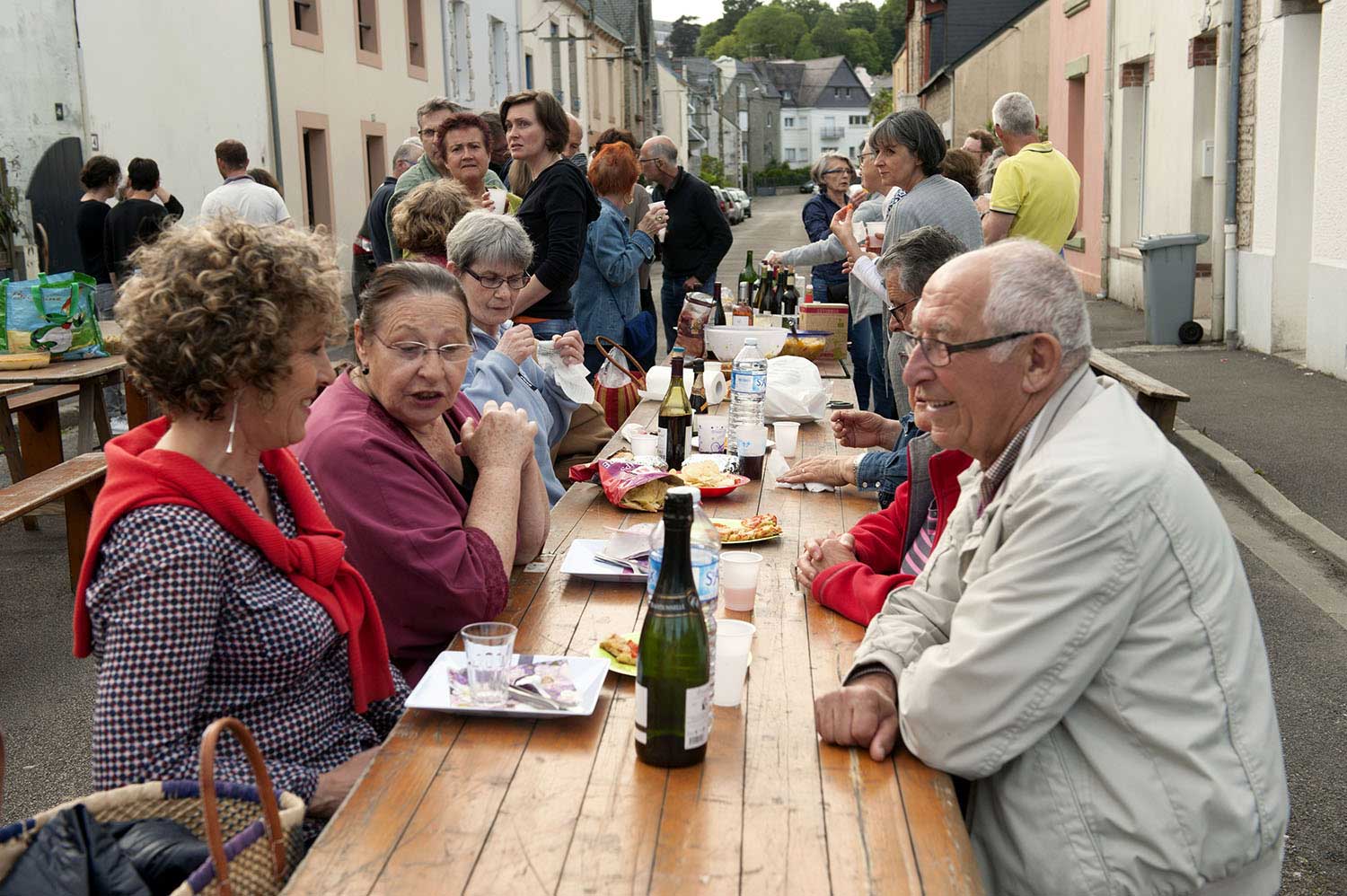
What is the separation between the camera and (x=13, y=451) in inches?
273

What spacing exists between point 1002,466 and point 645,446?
2.10 m

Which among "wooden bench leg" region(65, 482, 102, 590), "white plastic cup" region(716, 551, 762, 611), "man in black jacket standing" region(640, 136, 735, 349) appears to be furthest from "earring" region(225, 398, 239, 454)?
"man in black jacket standing" region(640, 136, 735, 349)

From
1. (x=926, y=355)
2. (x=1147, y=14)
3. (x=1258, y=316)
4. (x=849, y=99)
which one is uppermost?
(x=849, y=99)

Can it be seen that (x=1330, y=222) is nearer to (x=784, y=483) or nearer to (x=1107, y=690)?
(x=784, y=483)

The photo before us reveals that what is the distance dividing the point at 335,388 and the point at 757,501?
1.39 m

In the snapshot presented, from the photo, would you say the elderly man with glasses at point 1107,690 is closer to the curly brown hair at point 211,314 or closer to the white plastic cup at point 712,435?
the curly brown hair at point 211,314

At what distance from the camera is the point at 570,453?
531 cm

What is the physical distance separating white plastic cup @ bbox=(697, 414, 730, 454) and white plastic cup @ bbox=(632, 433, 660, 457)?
20 cm

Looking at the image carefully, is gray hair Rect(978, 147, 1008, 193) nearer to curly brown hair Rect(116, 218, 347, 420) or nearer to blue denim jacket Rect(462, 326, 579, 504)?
blue denim jacket Rect(462, 326, 579, 504)

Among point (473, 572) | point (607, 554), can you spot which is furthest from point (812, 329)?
point (473, 572)

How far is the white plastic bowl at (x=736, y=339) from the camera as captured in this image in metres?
6.79

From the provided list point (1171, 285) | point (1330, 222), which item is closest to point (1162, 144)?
point (1171, 285)

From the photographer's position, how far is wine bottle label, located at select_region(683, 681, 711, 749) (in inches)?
80.7

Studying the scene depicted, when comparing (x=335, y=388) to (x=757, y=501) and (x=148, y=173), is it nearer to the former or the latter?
(x=757, y=501)
